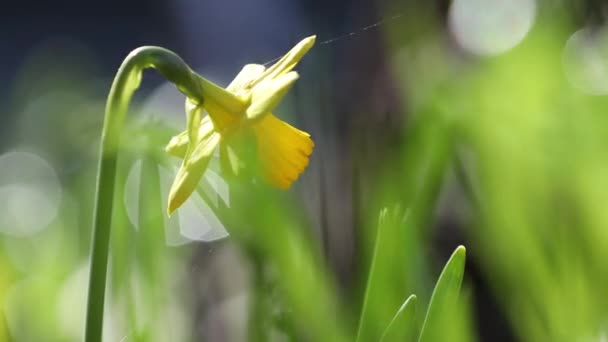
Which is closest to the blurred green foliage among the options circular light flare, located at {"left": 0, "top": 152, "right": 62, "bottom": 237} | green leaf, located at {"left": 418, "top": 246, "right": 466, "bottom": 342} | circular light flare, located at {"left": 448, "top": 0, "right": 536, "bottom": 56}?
green leaf, located at {"left": 418, "top": 246, "right": 466, "bottom": 342}

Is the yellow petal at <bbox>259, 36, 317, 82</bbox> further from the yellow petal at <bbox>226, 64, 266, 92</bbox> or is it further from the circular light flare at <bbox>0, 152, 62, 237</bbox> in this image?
the circular light flare at <bbox>0, 152, 62, 237</bbox>

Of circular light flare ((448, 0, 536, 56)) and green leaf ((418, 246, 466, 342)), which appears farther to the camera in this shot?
circular light flare ((448, 0, 536, 56))

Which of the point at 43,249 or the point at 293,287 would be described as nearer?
the point at 293,287

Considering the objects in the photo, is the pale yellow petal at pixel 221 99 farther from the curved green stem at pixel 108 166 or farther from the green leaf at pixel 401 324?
the green leaf at pixel 401 324

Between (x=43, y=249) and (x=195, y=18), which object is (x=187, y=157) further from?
(x=195, y=18)

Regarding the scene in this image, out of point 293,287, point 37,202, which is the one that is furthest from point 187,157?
point 37,202

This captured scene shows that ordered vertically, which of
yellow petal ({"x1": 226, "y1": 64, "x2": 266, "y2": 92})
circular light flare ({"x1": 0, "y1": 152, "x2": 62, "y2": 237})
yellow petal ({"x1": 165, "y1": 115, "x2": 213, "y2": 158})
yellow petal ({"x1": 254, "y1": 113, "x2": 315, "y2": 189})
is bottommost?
circular light flare ({"x1": 0, "y1": 152, "x2": 62, "y2": 237})

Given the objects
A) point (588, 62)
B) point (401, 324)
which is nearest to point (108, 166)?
point (401, 324)
